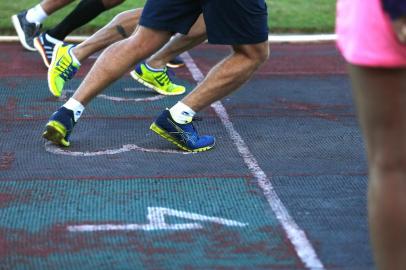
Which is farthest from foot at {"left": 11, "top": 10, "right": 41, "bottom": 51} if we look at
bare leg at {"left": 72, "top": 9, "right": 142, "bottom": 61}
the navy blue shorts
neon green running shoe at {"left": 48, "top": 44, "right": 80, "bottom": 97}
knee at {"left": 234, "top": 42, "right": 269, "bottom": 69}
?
knee at {"left": 234, "top": 42, "right": 269, "bottom": 69}

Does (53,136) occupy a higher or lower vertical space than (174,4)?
lower

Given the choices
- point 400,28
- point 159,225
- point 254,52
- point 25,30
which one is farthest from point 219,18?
point 25,30

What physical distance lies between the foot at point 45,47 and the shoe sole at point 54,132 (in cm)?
228

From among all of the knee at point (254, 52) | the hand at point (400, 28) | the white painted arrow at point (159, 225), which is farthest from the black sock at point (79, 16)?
the hand at point (400, 28)

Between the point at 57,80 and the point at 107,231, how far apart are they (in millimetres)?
2716

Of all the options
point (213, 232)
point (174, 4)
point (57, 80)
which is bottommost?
point (57, 80)

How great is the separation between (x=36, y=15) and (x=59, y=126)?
119 inches

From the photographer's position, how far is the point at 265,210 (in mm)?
4906

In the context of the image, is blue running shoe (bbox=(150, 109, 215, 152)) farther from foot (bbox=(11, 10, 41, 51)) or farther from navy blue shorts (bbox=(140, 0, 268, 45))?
foot (bbox=(11, 10, 41, 51))

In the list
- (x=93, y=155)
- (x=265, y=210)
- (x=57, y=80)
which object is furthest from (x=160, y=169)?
(x=57, y=80)

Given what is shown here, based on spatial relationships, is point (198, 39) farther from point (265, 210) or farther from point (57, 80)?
point (265, 210)

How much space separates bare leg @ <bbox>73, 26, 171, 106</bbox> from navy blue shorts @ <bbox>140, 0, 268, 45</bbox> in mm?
70

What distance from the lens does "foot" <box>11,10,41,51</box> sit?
8.71m

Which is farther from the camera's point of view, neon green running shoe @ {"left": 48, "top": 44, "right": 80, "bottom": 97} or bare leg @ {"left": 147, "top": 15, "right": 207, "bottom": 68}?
bare leg @ {"left": 147, "top": 15, "right": 207, "bottom": 68}
